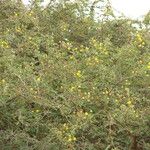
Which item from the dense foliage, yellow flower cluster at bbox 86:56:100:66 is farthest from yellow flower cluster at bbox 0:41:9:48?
yellow flower cluster at bbox 86:56:100:66

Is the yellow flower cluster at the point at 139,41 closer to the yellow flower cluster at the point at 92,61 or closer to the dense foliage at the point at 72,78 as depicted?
the dense foliage at the point at 72,78

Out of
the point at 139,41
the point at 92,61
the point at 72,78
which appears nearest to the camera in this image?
the point at 72,78

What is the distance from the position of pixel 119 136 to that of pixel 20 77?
42.1 inches

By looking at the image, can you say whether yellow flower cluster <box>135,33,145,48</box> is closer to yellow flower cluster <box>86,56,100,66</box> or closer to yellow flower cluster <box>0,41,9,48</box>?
yellow flower cluster <box>86,56,100,66</box>

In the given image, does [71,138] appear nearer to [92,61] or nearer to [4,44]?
[92,61]

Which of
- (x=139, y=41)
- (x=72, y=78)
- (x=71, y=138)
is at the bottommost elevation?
(x=71, y=138)

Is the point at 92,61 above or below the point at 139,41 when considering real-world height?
below

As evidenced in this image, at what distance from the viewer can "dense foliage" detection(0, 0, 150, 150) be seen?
4172 mm

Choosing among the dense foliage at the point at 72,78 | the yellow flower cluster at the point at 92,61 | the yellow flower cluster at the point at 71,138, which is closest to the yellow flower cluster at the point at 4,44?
the dense foliage at the point at 72,78

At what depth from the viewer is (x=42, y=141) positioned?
13.1 ft

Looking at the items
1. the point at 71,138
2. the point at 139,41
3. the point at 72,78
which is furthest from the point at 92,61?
the point at 71,138

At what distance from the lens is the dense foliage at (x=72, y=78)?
164 inches

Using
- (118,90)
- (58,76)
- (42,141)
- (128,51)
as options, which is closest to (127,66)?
(128,51)

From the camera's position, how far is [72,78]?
4.82 meters
